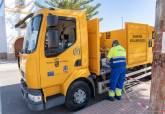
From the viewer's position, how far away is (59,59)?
15.4 feet

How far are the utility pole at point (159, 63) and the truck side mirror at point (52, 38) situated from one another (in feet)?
8.67

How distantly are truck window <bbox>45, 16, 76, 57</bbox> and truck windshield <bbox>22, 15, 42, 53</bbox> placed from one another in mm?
276

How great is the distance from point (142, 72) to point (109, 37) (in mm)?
1888

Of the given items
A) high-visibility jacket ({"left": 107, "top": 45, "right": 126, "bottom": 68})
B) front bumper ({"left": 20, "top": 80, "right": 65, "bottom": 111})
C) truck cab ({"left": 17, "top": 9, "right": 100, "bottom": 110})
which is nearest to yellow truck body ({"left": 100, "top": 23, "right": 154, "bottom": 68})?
high-visibility jacket ({"left": 107, "top": 45, "right": 126, "bottom": 68})

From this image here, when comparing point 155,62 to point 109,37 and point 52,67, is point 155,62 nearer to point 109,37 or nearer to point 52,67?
point 52,67

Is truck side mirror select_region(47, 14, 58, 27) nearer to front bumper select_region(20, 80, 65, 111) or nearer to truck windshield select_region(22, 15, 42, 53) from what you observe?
truck windshield select_region(22, 15, 42, 53)

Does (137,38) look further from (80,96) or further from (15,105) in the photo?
(15,105)

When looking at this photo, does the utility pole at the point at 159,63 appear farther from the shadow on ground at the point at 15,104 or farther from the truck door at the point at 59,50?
the shadow on ground at the point at 15,104

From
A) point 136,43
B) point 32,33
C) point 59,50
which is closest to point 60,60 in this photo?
point 59,50

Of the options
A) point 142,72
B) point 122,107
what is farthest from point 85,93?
point 142,72

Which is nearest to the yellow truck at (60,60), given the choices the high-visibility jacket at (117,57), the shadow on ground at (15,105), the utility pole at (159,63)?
the high-visibility jacket at (117,57)

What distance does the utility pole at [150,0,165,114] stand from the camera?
2.07m

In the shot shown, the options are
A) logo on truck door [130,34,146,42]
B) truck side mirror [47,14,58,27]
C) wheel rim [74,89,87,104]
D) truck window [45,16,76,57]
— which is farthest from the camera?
logo on truck door [130,34,146,42]

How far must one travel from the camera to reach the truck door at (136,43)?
6359 millimetres
